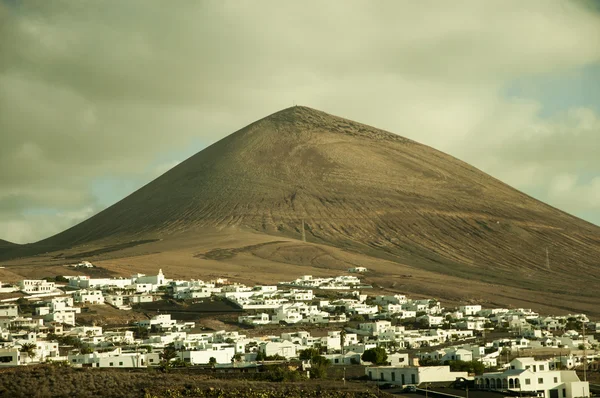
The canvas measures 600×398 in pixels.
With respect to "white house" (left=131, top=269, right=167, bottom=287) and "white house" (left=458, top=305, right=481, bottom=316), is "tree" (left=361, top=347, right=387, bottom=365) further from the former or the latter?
"white house" (left=131, top=269, right=167, bottom=287)

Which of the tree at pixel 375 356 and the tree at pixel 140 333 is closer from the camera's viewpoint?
the tree at pixel 375 356

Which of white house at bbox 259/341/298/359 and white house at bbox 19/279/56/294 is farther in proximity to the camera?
white house at bbox 19/279/56/294

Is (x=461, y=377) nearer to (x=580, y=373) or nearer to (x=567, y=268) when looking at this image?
(x=580, y=373)

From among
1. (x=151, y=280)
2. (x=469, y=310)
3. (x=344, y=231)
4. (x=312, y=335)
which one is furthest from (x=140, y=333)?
(x=344, y=231)

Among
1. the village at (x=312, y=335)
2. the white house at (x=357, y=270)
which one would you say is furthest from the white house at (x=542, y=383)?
the white house at (x=357, y=270)

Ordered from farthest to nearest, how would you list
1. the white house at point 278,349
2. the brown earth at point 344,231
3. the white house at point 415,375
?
1. the brown earth at point 344,231
2. the white house at point 278,349
3. the white house at point 415,375

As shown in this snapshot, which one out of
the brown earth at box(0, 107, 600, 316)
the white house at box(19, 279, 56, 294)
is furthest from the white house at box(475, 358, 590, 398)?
the brown earth at box(0, 107, 600, 316)

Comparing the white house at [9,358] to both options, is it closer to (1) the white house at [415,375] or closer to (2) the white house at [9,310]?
(1) the white house at [415,375]
